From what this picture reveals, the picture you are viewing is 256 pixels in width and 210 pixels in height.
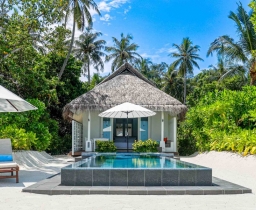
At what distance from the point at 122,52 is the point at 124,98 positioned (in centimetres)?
1890

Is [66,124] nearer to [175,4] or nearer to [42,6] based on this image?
[42,6]

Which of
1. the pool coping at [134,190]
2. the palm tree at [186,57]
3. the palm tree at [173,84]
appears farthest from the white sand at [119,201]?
the palm tree at [173,84]

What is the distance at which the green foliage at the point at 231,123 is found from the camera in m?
9.75

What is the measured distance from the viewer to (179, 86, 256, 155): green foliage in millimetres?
9750

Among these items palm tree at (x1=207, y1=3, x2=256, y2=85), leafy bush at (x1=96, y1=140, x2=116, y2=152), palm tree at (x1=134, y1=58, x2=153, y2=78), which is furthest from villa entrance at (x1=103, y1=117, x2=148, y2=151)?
palm tree at (x1=134, y1=58, x2=153, y2=78)

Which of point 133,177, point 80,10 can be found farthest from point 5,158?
point 80,10

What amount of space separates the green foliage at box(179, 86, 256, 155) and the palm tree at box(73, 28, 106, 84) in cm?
1964

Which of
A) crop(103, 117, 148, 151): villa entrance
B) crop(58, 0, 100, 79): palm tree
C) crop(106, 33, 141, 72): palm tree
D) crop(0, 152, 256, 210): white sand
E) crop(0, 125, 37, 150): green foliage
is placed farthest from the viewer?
crop(106, 33, 141, 72): palm tree

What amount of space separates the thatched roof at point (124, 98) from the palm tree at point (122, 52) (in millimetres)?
16601

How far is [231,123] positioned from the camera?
37.2ft

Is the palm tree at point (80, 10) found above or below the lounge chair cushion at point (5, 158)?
above

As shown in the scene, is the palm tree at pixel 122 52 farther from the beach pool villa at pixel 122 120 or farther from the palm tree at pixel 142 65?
the beach pool villa at pixel 122 120

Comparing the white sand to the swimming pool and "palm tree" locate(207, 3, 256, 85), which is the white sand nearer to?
the swimming pool

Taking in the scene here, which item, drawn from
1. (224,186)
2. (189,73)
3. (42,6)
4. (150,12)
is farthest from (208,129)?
(189,73)
